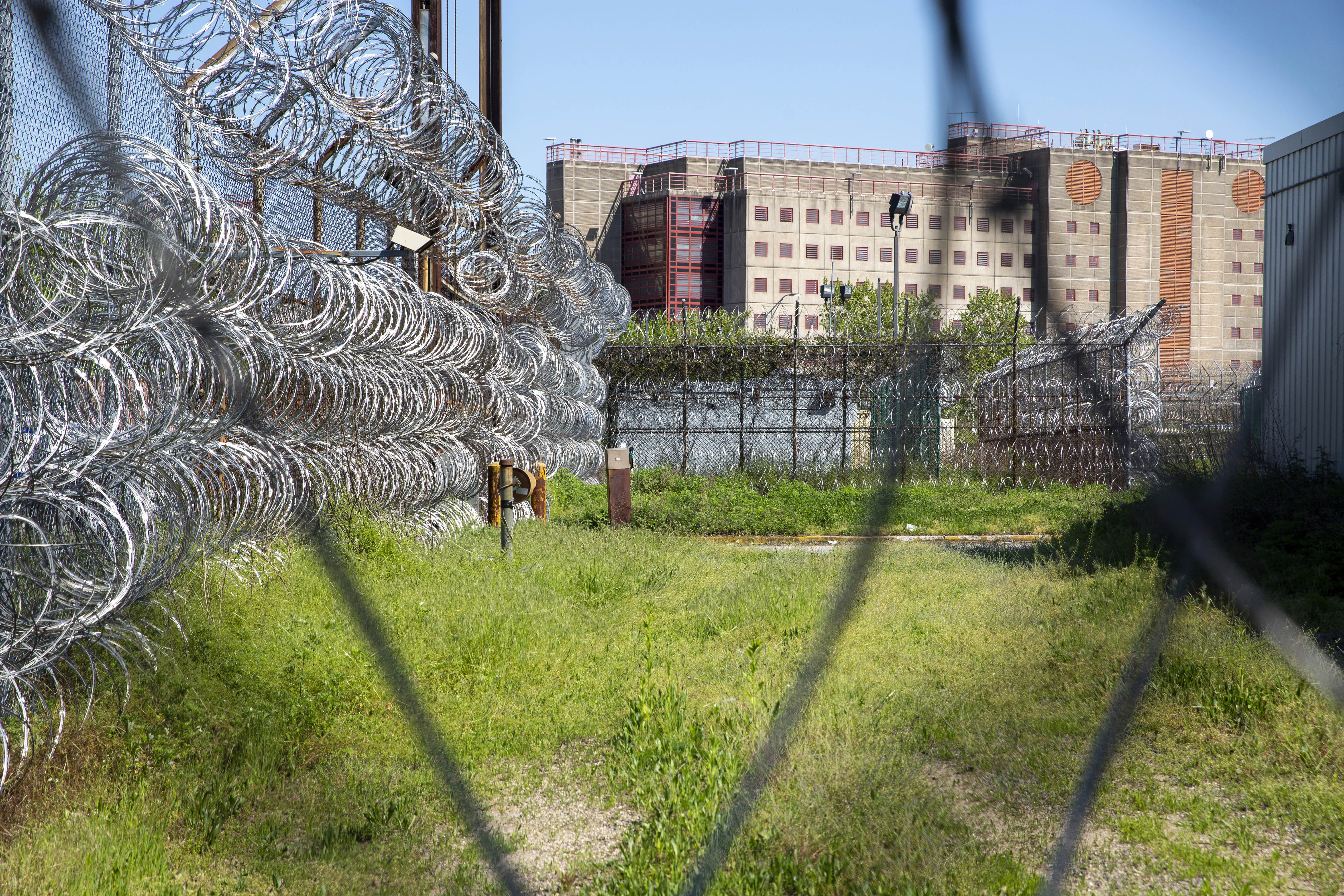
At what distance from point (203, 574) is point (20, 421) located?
161 centimetres

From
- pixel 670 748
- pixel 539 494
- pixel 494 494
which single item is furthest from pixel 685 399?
pixel 670 748

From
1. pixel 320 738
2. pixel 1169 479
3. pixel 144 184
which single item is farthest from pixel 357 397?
pixel 1169 479

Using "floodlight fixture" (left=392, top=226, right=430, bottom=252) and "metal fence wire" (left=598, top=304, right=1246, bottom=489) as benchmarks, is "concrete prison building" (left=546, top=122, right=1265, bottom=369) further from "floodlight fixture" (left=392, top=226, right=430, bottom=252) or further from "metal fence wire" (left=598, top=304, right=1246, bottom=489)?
"metal fence wire" (left=598, top=304, right=1246, bottom=489)

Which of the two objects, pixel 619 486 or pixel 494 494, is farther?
pixel 619 486

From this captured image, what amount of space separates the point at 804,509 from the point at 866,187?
36.7 ft

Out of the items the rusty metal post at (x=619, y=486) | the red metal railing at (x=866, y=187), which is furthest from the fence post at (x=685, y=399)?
the red metal railing at (x=866, y=187)

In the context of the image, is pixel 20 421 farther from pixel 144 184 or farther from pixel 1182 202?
pixel 1182 202

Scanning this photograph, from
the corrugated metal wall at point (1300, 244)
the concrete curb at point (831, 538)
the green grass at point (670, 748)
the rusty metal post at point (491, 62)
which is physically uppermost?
the rusty metal post at point (491, 62)

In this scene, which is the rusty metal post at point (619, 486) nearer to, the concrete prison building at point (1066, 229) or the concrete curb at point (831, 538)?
the concrete curb at point (831, 538)

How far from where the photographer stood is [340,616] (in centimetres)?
467

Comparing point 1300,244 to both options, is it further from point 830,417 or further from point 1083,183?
point 830,417

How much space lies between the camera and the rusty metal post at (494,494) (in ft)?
24.3

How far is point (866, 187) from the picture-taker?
99 centimetres

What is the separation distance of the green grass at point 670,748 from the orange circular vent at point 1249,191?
7.08ft
